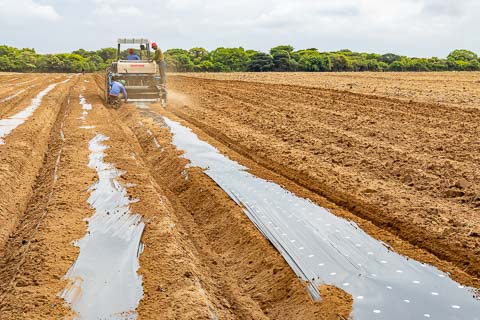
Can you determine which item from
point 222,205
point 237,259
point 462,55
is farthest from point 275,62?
point 237,259

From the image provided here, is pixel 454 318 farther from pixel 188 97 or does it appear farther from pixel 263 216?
pixel 188 97

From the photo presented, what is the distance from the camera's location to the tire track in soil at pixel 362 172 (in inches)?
217

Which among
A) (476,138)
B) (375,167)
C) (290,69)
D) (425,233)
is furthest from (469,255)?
(290,69)

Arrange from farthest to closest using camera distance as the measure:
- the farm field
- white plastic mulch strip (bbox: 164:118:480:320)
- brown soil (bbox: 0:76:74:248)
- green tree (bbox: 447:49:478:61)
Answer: green tree (bbox: 447:49:478:61) → brown soil (bbox: 0:76:74:248) → the farm field → white plastic mulch strip (bbox: 164:118:480:320)

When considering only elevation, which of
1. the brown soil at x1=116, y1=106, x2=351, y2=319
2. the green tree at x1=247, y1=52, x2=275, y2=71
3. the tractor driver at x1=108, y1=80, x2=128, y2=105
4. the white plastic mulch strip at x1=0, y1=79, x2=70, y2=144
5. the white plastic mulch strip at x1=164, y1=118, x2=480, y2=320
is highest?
the green tree at x1=247, y1=52, x2=275, y2=71

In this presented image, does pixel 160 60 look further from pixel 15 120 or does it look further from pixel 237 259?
pixel 237 259

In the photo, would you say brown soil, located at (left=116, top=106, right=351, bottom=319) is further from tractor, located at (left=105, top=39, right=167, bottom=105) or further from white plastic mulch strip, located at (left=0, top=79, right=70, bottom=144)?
tractor, located at (left=105, top=39, right=167, bottom=105)

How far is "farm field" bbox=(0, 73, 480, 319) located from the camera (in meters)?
4.35

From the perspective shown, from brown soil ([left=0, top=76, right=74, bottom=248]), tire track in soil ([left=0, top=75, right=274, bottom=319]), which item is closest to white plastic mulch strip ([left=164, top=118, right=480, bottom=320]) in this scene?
tire track in soil ([left=0, top=75, right=274, bottom=319])

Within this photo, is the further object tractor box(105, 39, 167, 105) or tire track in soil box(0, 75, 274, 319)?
tractor box(105, 39, 167, 105)

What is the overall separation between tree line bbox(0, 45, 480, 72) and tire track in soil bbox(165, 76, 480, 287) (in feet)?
141

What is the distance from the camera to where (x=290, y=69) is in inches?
2372

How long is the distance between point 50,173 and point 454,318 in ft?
23.2

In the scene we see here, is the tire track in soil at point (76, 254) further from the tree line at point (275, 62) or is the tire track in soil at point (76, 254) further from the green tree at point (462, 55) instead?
the green tree at point (462, 55)
